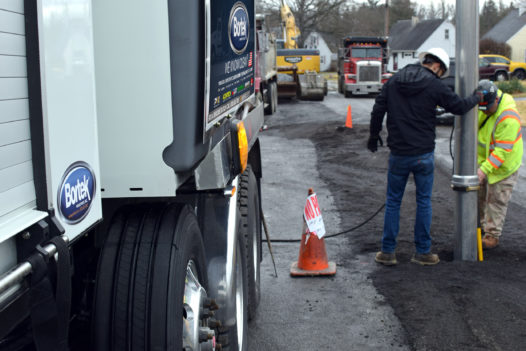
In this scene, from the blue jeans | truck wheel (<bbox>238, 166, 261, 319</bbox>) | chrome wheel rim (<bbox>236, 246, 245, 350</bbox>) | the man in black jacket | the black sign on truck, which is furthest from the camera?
the blue jeans

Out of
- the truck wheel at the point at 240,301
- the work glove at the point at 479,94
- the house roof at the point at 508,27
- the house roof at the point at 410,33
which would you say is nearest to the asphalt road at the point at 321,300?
the truck wheel at the point at 240,301

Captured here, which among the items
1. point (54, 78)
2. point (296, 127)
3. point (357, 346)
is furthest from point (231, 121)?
point (296, 127)

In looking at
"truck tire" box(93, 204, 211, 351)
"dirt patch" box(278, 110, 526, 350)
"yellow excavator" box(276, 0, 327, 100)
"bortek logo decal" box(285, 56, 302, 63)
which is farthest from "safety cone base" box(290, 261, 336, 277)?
"bortek logo decal" box(285, 56, 302, 63)

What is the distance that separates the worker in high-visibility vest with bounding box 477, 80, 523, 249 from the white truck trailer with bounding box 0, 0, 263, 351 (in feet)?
13.6

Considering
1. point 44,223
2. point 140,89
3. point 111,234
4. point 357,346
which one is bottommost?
point 357,346

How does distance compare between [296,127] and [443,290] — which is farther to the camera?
[296,127]

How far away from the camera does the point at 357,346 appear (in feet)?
16.8

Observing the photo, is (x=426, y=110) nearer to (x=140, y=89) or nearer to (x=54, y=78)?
(x=140, y=89)

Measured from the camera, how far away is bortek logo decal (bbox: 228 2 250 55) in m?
3.41

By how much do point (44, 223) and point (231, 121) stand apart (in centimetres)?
182

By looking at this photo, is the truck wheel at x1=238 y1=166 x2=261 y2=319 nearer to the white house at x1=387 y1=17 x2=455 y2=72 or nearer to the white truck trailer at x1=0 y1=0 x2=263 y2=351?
the white truck trailer at x1=0 y1=0 x2=263 y2=351

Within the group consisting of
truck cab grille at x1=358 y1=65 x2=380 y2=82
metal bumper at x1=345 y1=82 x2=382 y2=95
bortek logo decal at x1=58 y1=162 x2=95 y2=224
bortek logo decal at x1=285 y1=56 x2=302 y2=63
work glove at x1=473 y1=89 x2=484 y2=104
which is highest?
bortek logo decal at x1=285 y1=56 x2=302 y2=63

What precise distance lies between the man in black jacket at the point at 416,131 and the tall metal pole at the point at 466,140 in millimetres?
217

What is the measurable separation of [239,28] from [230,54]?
25cm
